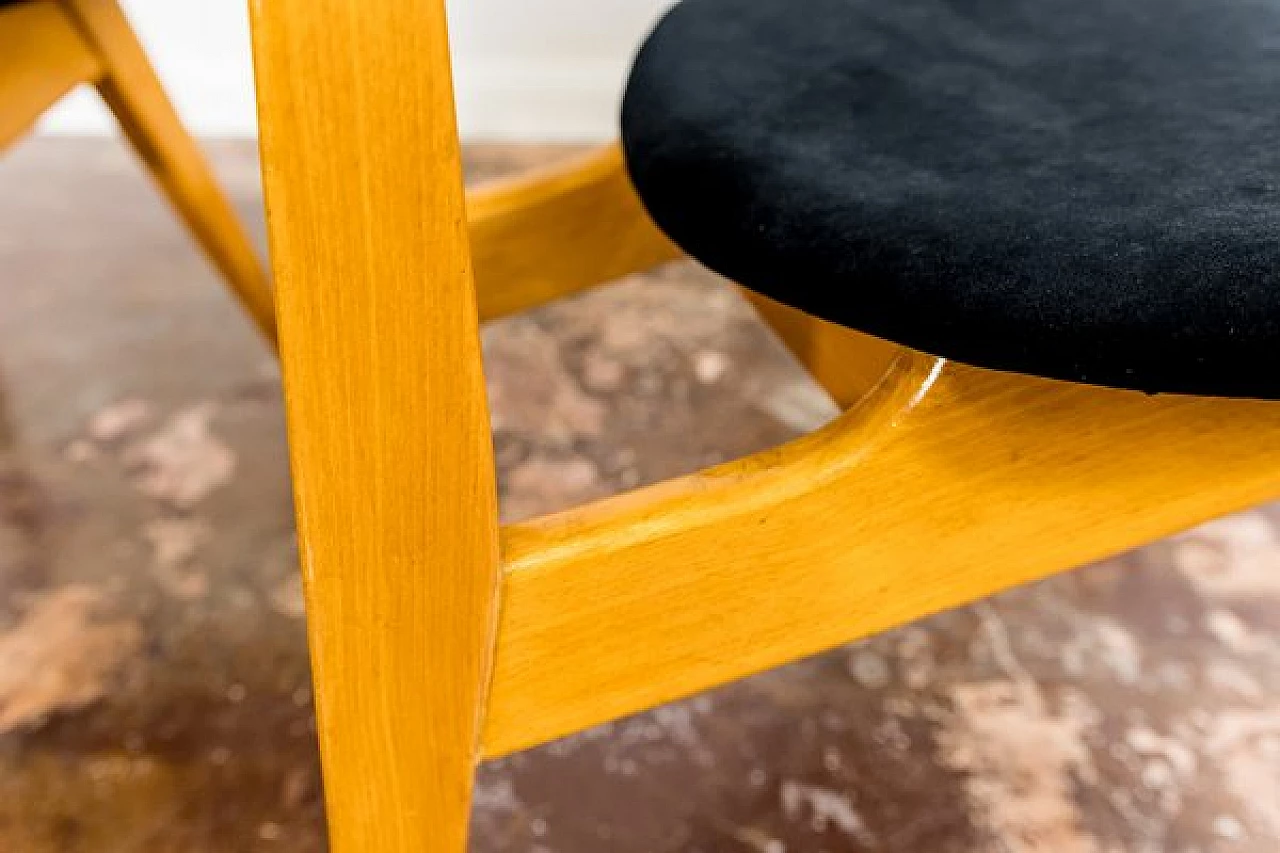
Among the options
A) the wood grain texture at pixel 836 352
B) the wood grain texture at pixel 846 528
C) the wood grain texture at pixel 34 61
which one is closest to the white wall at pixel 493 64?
the wood grain texture at pixel 34 61

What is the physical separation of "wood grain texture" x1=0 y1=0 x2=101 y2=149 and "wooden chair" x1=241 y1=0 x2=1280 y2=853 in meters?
0.46

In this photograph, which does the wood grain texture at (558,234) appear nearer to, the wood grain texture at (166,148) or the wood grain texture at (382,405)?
the wood grain texture at (166,148)

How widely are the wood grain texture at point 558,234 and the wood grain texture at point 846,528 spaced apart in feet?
1.14

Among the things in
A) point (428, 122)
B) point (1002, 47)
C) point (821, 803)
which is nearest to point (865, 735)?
point (821, 803)

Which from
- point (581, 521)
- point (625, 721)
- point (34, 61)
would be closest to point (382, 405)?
point (581, 521)

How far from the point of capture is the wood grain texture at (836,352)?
52cm

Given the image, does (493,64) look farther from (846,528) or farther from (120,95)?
(846,528)

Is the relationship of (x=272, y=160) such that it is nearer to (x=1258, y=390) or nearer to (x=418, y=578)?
(x=418, y=578)

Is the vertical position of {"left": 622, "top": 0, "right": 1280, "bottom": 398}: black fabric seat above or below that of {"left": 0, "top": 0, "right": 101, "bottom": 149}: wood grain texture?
above

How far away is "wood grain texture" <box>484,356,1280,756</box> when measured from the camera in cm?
46

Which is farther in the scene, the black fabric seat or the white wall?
the white wall

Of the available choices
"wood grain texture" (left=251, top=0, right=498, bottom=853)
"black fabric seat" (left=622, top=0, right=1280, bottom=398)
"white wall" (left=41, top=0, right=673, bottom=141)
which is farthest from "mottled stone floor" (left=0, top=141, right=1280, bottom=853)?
"white wall" (left=41, top=0, right=673, bottom=141)

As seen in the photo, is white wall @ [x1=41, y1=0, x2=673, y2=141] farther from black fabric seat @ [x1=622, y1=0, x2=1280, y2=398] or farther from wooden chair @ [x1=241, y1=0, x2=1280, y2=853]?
wooden chair @ [x1=241, y1=0, x2=1280, y2=853]

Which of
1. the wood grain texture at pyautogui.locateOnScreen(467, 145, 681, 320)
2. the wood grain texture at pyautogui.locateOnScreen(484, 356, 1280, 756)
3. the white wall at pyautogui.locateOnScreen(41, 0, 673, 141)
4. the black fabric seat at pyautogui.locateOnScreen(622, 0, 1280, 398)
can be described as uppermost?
the black fabric seat at pyautogui.locateOnScreen(622, 0, 1280, 398)
